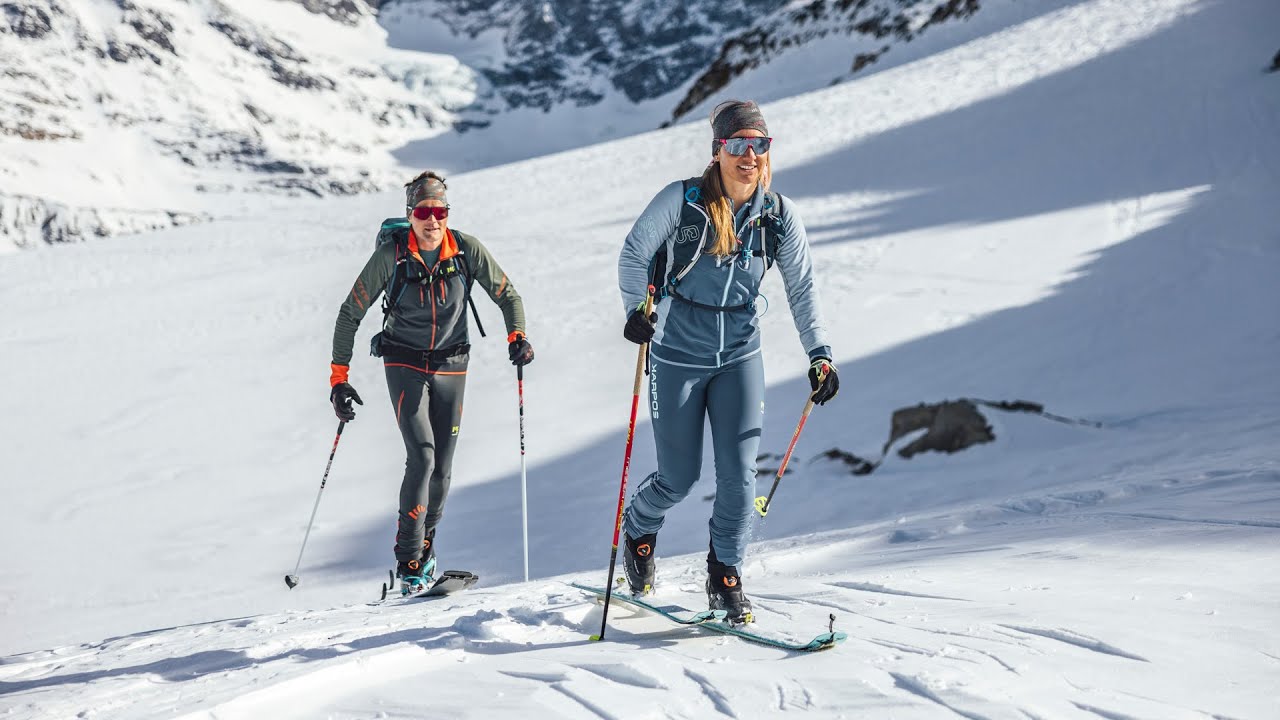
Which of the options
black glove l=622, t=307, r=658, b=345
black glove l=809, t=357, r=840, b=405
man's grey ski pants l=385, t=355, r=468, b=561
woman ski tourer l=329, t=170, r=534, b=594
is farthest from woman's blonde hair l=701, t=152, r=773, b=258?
man's grey ski pants l=385, t=355, r=468, b=561

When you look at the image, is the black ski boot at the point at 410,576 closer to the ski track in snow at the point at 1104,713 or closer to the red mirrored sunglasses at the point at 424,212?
the red mirrored sunglasses at the point at 424,212

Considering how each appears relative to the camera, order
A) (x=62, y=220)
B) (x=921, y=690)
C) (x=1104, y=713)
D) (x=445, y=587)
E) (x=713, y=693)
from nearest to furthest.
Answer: (x=1104, y=713), (x=921, y=690), (x=713, y=693), (x=445, y=587), (x=62, y=220)

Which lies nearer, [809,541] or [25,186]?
[809,541]

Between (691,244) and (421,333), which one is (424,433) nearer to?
(421,333)

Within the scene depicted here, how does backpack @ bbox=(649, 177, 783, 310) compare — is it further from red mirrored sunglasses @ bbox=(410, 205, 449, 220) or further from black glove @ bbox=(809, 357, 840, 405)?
red mirrored sunglasses @ bbox=(410, 205, 449, 220)

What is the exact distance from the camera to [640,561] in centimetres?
505

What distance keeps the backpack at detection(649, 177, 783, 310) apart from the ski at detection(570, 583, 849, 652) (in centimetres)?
144

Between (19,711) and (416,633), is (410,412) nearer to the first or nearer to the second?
(416,633)

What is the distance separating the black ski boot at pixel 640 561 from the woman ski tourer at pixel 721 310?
0.51m

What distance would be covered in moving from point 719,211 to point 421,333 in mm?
2637

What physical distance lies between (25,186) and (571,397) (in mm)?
180627

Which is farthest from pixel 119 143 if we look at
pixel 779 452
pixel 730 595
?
pixel 730 595

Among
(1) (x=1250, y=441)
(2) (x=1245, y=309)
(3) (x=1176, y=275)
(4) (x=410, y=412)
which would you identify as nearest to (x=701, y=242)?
(4) (x=410, y=412)

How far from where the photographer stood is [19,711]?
3.98 metres
